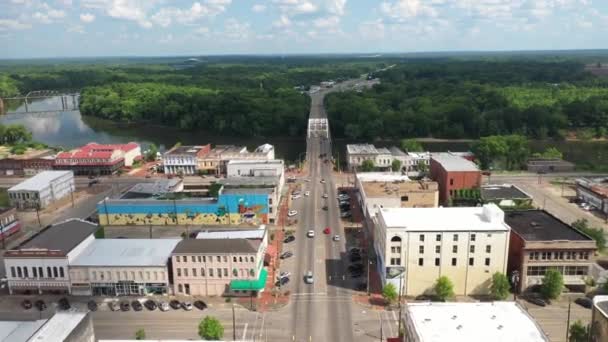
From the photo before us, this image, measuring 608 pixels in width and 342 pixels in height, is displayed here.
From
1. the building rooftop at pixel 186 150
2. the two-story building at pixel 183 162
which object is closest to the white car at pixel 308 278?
the two-story building at pixel 183 162

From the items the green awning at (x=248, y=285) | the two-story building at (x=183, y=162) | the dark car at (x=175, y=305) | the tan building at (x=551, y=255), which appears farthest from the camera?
the two-story building at (x=183, y=162)

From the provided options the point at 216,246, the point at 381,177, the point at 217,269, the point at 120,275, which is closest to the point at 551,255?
the point at 217,269

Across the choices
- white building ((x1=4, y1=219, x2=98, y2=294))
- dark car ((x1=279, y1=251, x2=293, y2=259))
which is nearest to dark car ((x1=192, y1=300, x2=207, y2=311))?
dark car ((x1=279, y1=251, x2=293, y2=259))

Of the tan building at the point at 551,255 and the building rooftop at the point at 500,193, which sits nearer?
the tan building at the point at 551,255

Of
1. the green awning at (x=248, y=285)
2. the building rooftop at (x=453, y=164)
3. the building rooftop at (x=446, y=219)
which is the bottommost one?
the green awning at (x=248, y=285)

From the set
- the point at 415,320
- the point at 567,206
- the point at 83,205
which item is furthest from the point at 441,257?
the point at 83,205

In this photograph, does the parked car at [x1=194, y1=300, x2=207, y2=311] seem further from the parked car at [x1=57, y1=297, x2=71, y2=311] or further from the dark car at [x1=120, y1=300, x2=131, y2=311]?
the parked car at [x1=57, y1=297, x2=71, y2=311]

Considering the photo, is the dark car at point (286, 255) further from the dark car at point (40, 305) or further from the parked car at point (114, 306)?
the dark car at point (40, 305)

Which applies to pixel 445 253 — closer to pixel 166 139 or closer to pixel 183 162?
pixel 183 162
